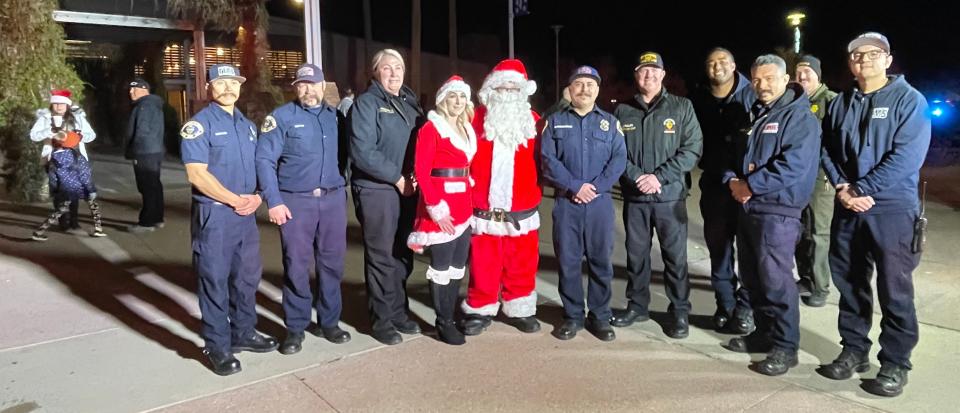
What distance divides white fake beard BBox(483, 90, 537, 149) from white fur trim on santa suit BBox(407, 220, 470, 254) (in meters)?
0.65

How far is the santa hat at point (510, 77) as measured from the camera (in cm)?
491

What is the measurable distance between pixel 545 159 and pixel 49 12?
868 cm

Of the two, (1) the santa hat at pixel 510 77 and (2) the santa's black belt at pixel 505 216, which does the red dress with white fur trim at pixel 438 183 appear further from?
(1) the santa hat at pixel 510 77

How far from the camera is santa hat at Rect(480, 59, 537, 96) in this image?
16.1ft

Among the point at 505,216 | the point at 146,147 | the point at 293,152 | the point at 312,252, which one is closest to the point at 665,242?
the point at 505,216

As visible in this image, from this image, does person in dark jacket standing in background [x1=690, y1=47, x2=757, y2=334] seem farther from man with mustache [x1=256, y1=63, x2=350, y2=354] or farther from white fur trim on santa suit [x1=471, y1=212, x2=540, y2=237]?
man with mustache [x1=256, y1=63, x2=350, y2=354]

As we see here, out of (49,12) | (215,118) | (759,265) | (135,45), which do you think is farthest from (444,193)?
(135,45)

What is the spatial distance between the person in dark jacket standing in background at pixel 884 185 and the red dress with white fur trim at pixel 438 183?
227 cm

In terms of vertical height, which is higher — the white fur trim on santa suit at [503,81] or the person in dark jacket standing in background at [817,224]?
the white fur trim on santa suit at [503,81]

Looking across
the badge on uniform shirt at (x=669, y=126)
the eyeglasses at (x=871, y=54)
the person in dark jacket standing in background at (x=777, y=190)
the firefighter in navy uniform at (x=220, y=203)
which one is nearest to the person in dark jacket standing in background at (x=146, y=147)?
the firefighter in navy uniform at (x=220, y=203)

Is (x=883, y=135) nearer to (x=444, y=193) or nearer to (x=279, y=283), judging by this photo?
(x=444, y=193)

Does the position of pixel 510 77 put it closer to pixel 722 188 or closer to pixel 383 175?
pixel 383 175

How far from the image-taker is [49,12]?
33.1ft

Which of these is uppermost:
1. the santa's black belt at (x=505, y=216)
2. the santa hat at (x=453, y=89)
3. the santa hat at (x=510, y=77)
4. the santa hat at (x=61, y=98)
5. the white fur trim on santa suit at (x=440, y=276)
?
the santa hat at (x=61, y=98)
